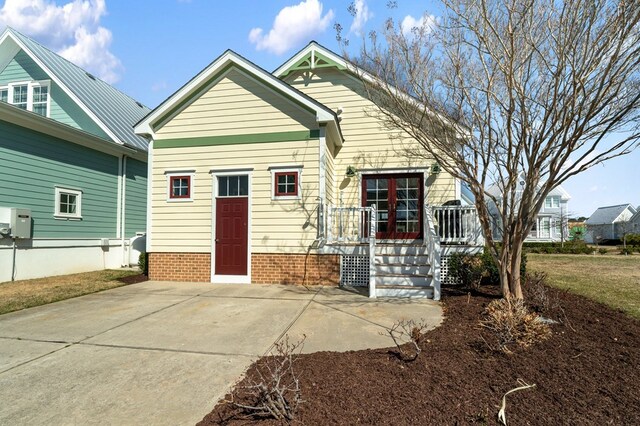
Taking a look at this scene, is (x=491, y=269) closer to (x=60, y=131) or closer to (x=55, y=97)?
(x=60, y=131)

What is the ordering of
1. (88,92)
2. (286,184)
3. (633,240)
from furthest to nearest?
(633,240), (88,92), (286,184)

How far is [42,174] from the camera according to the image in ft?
32.5

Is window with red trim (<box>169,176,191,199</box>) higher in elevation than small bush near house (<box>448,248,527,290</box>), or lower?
higher

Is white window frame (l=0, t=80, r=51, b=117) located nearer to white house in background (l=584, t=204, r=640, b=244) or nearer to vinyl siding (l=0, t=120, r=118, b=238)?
vinyl siding (l=0, t=120, r=118, b=238)

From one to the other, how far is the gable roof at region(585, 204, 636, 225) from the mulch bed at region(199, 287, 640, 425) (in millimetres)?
59524

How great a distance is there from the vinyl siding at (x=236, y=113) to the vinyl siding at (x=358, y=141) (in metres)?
1.85

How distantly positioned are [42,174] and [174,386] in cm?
967

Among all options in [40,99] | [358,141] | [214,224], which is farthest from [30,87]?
[358,141]

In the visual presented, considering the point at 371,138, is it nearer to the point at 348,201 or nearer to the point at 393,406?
the point at 348,201

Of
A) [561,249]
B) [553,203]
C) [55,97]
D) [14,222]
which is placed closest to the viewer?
[14,222]

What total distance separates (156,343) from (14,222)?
23.8 feet

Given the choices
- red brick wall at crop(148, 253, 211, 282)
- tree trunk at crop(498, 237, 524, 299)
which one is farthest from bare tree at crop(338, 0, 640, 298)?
red brick wall at crop(148, 253, 211, 282)

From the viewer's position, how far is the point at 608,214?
5228cm

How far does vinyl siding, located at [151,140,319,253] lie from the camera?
28.8 feet
